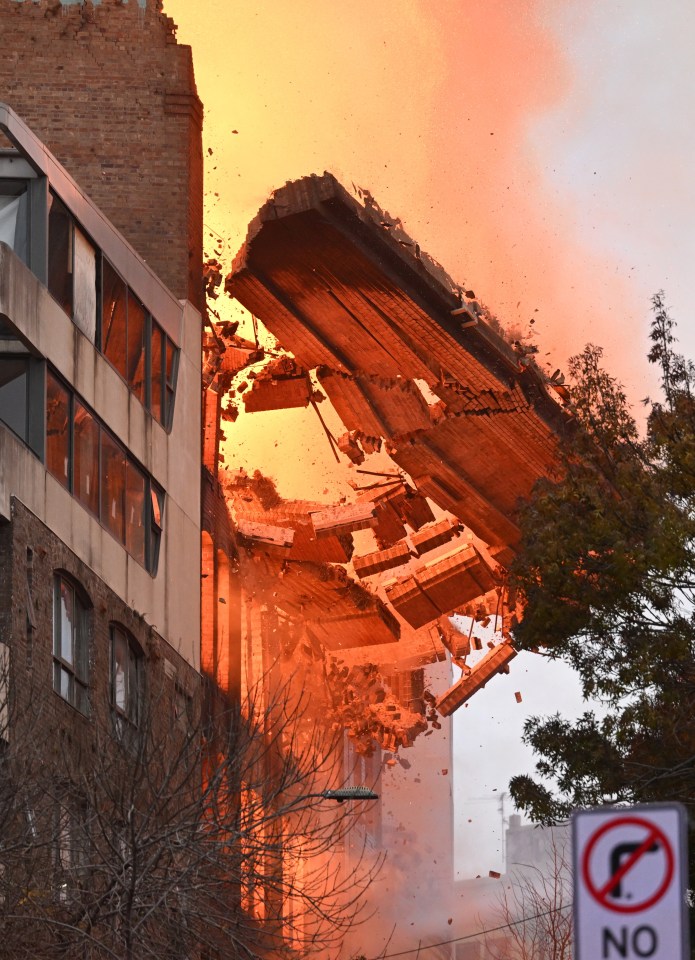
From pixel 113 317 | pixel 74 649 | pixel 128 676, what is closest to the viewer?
pixel 74 649

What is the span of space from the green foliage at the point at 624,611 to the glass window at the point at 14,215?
827 cm

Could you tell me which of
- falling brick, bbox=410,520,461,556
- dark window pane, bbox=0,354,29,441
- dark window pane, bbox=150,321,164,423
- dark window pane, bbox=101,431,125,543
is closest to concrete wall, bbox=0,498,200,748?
dark window pane, bbox=101,431,125,543

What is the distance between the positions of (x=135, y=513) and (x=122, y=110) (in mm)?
8828

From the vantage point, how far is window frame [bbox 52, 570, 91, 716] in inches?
895

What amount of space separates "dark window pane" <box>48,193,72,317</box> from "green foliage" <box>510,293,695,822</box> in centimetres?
778

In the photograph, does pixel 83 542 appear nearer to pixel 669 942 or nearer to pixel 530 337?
pixel 530 337

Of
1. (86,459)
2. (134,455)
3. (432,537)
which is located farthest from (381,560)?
(86,459)

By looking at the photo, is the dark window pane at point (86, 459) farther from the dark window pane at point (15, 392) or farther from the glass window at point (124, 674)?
the glass window at point (124, 674)

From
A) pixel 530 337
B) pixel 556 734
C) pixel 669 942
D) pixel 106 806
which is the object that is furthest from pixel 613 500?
pixel 669 942

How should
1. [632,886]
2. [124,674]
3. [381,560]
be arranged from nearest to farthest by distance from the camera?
[632,886], [124,674], [381,560]

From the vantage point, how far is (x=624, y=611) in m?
20.9

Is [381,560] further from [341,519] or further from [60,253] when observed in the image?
[60,253]

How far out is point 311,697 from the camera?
3778cm

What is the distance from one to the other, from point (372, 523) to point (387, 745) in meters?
7.59
